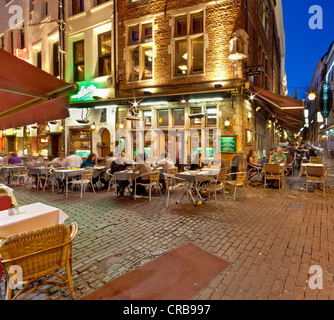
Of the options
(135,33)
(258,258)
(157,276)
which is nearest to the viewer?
(157,276)

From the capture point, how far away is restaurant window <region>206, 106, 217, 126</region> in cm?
1032

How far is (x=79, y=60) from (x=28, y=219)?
1387 centimetres

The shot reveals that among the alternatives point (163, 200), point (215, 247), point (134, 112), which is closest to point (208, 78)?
point (134, 112)

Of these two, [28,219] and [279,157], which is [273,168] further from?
[28,219]

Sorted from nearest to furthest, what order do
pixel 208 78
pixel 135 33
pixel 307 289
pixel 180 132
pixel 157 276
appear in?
pixel 307 289
pixel 157 276
pixel 208 78
pixel 180 132
pixel 135 33

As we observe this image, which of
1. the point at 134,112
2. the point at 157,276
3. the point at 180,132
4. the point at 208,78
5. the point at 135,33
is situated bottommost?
the point at 157,276

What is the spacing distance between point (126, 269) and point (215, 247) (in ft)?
5.18

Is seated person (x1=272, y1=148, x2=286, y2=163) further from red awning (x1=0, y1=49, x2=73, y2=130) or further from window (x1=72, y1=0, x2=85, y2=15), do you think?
window (x1=72, y1=0, x2=85, y2=15)

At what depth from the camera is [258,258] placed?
3.38m

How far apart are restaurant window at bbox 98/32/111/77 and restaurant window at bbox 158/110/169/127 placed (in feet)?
14.4

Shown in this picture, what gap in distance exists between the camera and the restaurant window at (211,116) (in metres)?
10.3

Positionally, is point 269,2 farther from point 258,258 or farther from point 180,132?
point 258,258

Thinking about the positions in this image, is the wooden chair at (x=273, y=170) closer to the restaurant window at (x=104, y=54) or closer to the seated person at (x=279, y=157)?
the seated person at (x=279, y=157)

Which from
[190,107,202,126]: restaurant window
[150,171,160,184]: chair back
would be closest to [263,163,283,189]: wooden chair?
[190,107,202,126]: restaurant window
